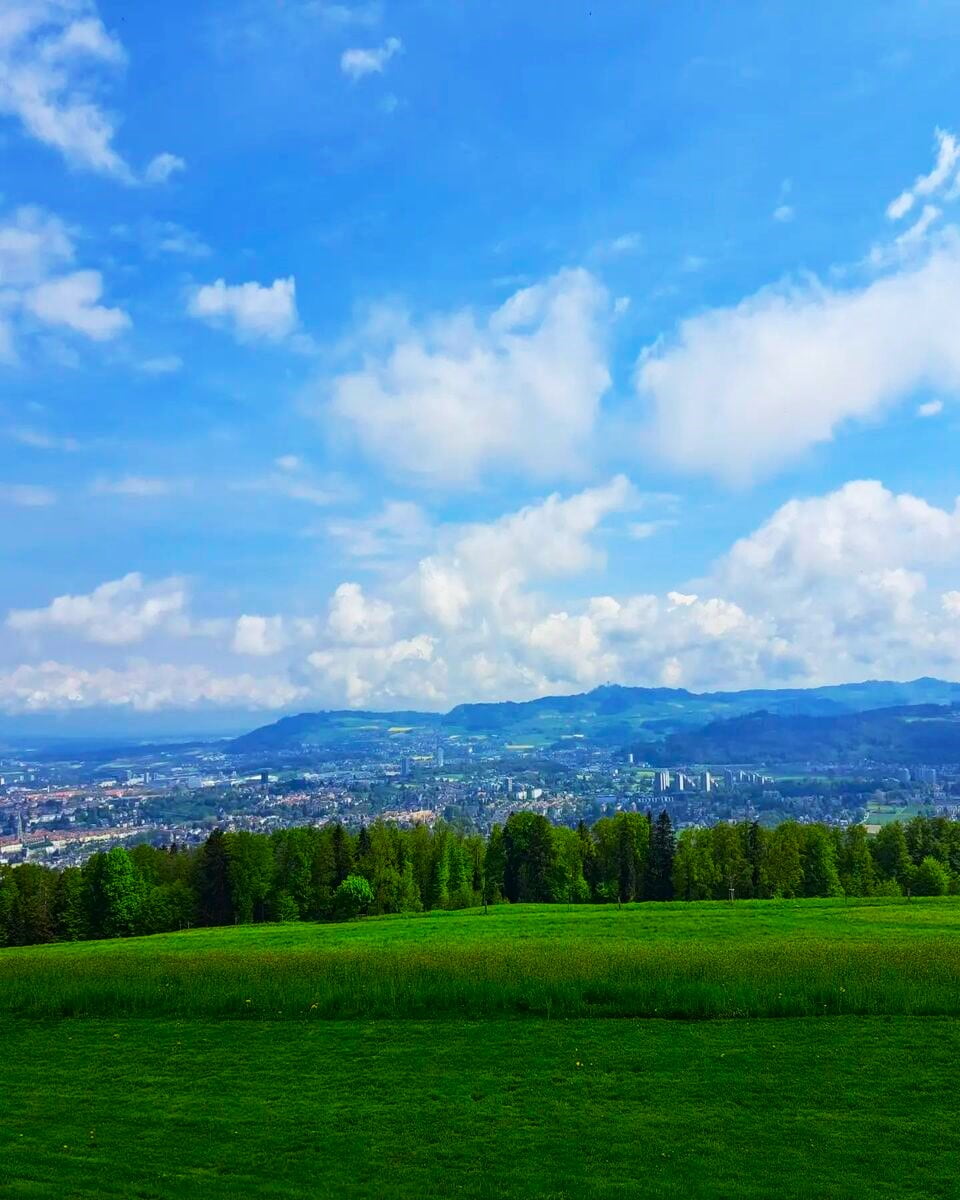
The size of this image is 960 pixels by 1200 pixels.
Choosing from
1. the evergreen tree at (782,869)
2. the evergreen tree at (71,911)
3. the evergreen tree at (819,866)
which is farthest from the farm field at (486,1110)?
the evergreen tree at (819,866)

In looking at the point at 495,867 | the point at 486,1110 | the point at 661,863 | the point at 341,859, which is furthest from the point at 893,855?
the point at 486,1110

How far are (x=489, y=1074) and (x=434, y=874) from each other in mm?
63757

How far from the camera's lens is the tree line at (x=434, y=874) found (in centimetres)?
6556

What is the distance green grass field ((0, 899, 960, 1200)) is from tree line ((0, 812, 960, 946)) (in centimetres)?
3817

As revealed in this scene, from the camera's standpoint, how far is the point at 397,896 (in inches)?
2876

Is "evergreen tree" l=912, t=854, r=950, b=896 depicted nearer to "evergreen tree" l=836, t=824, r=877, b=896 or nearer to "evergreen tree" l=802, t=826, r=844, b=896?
"evergreen tree" l=836, t=824, r=877, b=896

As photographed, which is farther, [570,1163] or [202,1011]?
[202,1011]

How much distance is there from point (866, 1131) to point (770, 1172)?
2672 millimetres

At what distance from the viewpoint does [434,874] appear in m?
79.0

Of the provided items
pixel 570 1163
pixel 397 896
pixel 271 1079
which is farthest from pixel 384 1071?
pixel 397 896

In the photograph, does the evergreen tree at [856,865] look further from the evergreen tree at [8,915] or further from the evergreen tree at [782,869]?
the evergreen tree at [8,915]

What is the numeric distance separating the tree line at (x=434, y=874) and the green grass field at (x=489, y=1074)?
38166mm

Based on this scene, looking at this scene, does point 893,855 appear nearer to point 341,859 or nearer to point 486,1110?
point 341,859

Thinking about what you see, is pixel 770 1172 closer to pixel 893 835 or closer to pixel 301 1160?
pixel 301 1160
